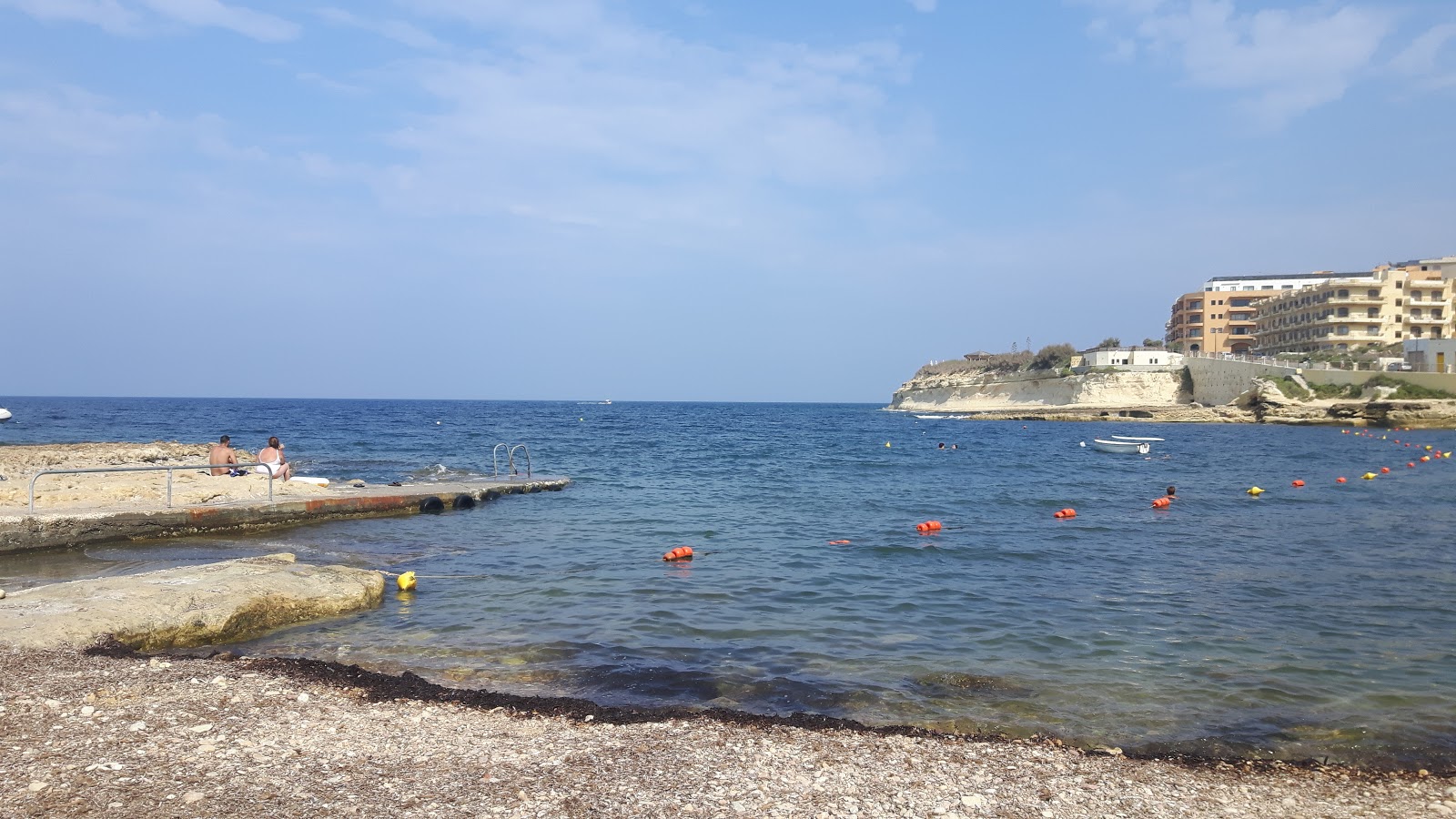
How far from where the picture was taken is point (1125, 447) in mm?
A: 47688

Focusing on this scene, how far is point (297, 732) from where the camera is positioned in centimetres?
675

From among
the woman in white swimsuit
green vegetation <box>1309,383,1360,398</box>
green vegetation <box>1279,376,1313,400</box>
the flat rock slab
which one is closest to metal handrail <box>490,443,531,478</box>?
the woman in white swimsuit

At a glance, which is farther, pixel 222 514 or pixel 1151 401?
pixel 1151 401

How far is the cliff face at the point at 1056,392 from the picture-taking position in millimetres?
99812

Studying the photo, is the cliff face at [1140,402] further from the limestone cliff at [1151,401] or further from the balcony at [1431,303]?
the balcony at [1431,303]

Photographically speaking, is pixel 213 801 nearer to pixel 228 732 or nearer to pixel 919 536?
pixel 228 732

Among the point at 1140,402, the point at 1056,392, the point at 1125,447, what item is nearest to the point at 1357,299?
the point at 1140,402

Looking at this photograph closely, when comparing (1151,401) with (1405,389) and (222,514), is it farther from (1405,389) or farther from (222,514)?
(222,514)

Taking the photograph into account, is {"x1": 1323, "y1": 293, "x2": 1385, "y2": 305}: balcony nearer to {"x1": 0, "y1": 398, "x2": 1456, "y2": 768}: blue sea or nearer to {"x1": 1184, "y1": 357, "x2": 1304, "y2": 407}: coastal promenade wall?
{"x1": 1184, "y1": 357, "x2": 1304, "y2": 407}: coastal promenade wall

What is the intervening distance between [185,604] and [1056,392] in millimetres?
110485

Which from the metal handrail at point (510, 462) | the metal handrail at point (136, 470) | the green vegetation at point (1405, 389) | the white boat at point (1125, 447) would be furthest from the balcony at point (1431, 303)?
the metal handrail at point (136, 470)

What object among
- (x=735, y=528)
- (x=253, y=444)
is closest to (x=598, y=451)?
(x=253, y=444)

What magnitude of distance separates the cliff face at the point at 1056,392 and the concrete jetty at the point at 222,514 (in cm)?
9024

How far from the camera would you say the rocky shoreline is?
557 cm
